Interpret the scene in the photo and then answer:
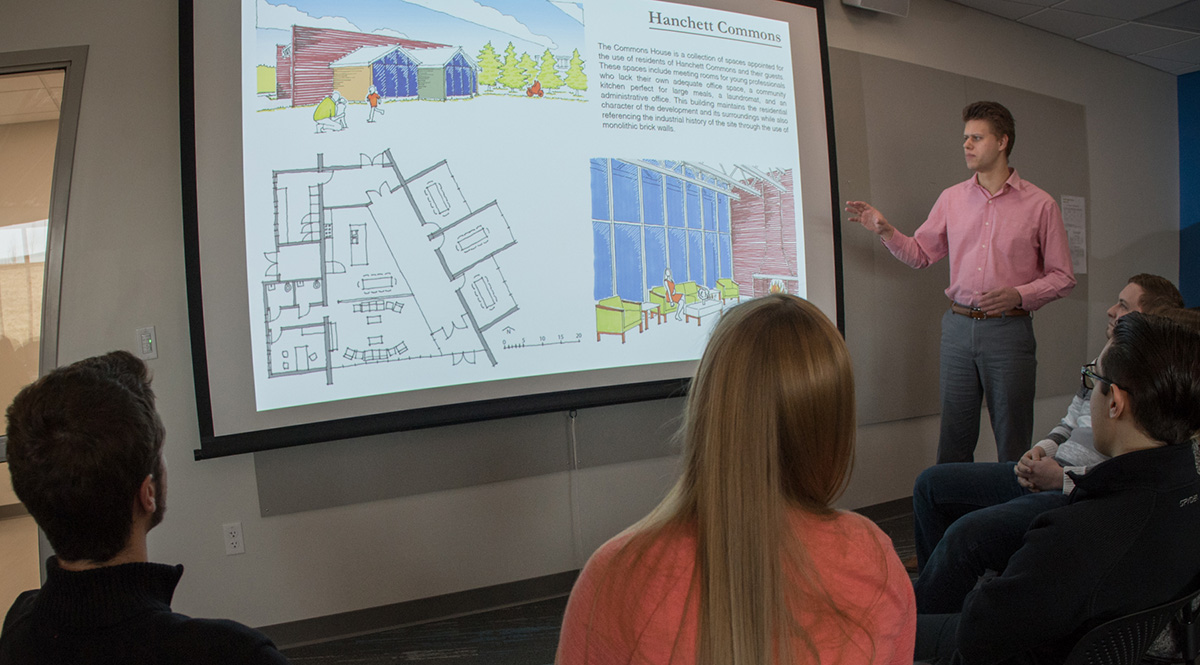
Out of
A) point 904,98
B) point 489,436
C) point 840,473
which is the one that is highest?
point 904,98

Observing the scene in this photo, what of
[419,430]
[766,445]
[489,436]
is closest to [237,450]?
[419,430]

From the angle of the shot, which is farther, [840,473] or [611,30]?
[611,30]

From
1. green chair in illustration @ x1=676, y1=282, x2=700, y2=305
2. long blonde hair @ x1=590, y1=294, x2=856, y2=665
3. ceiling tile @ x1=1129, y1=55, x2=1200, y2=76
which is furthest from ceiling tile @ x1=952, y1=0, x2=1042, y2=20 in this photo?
long blonde hair @ x1=590, y1=294, x2=856, y2=665

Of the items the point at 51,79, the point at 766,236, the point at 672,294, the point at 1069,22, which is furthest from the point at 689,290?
the point at 1069,22

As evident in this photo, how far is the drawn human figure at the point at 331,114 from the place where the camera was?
2145 millimetres

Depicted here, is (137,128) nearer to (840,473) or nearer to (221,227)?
(221,227)

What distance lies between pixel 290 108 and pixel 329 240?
434mm

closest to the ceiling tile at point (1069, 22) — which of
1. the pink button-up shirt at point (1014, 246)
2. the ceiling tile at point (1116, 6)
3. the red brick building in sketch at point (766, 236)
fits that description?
the ceiling tile at point (1116, 6)

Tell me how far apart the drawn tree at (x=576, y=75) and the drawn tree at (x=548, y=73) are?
47 millimetres

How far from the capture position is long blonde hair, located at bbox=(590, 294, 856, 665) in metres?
0.79

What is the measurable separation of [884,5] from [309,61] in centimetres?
271

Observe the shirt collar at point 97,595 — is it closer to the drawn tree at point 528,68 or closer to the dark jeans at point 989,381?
the drawn tree at point 528,68

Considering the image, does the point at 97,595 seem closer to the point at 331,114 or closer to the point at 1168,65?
the point at 331,114

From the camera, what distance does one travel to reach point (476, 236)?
2.33 metres
